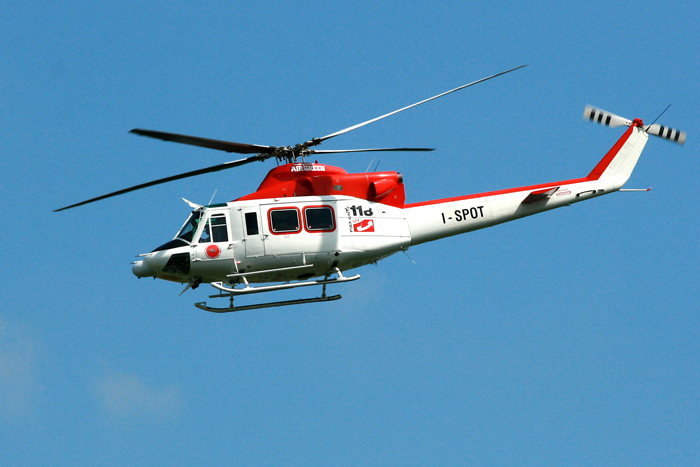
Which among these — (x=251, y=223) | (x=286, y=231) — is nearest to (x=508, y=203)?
(x=286, y=231)

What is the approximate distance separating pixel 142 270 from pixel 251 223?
8.86 ft

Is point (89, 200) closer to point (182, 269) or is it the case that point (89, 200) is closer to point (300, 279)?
point (182, 269)

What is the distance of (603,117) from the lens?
2333 centimetres

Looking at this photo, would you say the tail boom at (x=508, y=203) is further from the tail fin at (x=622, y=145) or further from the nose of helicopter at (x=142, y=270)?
the nose of helicopter at (x=142, y=270)

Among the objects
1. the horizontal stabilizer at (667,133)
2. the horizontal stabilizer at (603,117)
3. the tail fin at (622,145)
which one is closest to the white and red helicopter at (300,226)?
the tail fin at (622,145)

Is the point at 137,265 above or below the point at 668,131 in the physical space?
below

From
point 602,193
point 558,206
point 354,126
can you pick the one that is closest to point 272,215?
point 354,126

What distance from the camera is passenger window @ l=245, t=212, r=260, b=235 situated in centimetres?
1836

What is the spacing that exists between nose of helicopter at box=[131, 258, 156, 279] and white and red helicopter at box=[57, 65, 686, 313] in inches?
0.9

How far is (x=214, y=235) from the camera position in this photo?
1827 centimetres

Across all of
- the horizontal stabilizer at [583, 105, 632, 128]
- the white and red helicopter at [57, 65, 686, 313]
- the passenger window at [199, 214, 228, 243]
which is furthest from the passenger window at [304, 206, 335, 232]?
the horizontal stabilizer at [583, 105, 632, 128]

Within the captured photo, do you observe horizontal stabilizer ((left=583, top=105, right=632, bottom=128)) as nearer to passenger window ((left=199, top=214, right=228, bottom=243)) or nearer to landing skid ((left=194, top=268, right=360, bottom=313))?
landing skid ((left=194, top=268, right=360, bottom=313))

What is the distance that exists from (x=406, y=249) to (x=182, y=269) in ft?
18.1

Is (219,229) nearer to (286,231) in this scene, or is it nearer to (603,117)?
(286,231)
